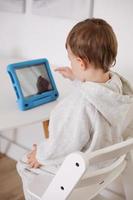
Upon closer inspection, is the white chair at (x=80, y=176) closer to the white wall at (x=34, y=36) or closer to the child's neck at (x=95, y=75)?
the child's neck at (x=95, y=75)

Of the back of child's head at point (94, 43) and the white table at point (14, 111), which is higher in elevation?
the back of child's head at point (94, 43)

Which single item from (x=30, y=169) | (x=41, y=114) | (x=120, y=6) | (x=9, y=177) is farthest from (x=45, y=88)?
(x=9, y=177)

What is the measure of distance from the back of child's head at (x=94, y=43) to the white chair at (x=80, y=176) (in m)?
0.29

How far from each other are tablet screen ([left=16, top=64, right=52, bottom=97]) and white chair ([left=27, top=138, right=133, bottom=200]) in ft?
1.08

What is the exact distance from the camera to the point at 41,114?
52.6 inches

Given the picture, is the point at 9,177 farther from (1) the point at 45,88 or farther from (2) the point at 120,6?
(2) the point at 120,6

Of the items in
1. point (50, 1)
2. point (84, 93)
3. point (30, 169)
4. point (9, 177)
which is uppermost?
point (50, 1)

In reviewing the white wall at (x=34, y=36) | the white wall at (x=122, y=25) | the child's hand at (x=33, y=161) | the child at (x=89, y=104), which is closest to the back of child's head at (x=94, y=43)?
the child at (x=89, y=104)

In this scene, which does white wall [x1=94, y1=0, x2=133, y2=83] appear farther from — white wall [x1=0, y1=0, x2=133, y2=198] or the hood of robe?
the hood of robe

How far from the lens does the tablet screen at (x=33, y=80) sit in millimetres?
1390

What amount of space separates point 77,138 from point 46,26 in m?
1.04

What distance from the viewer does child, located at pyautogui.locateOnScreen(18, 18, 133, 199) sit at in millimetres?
1154

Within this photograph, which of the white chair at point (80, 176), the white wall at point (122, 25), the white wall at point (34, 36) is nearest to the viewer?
the white chair at point (80, 176)

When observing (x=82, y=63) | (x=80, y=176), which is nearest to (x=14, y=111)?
(x=82, y=63)
